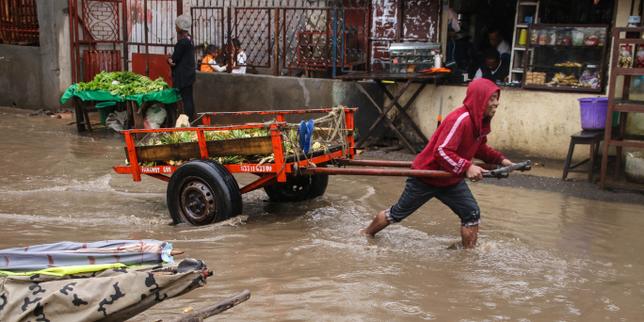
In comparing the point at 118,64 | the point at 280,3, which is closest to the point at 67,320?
the point at 280,3

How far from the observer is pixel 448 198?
19.0 feet

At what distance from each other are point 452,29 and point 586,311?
24.8 ft

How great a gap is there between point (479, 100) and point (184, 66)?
23.9 feet

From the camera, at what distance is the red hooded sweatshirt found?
5426 mm

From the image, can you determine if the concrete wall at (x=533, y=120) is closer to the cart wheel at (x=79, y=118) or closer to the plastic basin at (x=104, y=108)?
the plastic basin at (x=104, y=108)

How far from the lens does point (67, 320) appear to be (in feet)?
10.5

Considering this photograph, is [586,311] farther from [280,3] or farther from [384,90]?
[280,3]

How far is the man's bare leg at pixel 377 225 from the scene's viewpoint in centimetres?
614

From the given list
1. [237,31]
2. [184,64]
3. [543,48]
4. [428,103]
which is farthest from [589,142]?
[237,31]

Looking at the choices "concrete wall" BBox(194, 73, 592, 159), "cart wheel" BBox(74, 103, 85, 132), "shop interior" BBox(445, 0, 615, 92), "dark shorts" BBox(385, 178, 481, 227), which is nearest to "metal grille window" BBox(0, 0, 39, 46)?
"cart wheel" BBox(74, 103, 85, 132)

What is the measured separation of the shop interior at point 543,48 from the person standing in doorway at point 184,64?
13.8ft

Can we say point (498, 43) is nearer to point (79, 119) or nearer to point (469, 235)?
point (469, 235)

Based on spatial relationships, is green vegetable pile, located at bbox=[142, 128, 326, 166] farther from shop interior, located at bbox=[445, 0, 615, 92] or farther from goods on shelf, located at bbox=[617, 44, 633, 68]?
shop interior, located at bbox=[445, 0, 615, 92]

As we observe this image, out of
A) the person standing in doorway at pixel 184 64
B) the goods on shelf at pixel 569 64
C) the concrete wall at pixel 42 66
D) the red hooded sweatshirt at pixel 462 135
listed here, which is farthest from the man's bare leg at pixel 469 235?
the concrete wall at pixel 42 66
